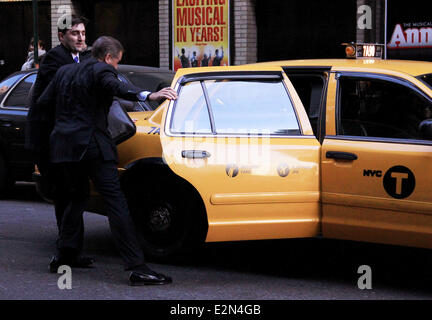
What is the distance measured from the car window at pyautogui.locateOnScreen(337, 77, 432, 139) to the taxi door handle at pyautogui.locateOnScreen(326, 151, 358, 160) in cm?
19

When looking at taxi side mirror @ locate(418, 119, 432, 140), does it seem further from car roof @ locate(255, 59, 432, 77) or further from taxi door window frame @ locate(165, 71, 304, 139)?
taxi door window frame @ locate(165, 71, 304, 139)

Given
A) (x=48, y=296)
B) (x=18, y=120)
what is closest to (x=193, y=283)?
(x=48, y=296)

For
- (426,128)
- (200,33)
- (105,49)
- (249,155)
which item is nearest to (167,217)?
(249,155)

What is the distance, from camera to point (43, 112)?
6.55 meters

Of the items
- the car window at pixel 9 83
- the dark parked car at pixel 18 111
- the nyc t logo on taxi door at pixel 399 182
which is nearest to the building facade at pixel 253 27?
the dark parked car at pixel 18 111

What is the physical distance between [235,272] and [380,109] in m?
1.59

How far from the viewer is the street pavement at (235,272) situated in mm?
5797

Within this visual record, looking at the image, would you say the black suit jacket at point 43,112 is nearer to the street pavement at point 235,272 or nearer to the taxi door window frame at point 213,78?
the taxi door window frame at point 213,78

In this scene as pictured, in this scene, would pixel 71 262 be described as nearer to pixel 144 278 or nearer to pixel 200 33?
pixel 144 278

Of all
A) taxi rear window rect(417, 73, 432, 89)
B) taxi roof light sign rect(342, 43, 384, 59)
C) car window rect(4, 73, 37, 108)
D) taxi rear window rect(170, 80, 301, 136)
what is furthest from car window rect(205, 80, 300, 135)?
car window rect(4, 73, 37, 108)

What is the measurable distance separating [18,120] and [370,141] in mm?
5099

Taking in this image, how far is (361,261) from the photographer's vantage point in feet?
22.5

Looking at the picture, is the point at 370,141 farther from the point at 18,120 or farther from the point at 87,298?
the point at 18,120

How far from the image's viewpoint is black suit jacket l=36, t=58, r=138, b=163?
19.6 feet
